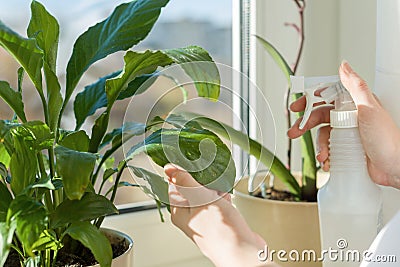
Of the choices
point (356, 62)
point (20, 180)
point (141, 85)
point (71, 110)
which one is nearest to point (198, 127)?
point (141, 85)

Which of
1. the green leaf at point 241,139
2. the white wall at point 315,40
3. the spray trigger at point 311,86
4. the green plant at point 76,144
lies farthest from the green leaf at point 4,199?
the white wall at point 315,40

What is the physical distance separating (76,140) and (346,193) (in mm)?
299

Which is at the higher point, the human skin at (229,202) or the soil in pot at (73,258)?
the human skin at (229,202)

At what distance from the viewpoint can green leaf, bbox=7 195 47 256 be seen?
56 cm

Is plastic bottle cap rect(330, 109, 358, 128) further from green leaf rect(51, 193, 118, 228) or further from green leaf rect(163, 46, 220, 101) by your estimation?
green leaf rect(51, 193, 118, 228)

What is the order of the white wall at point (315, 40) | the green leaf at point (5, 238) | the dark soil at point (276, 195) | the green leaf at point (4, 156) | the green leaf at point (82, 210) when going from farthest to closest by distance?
the white wall at point (315, 40) → the dark soil at point (276, 195) → the green leaf at point (4, 156) → the green leaf at point (82, 210) → the green leaf at point (5, 238)

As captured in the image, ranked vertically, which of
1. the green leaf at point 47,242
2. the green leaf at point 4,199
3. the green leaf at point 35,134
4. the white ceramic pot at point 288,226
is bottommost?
the white ceramic pot at point 288,226

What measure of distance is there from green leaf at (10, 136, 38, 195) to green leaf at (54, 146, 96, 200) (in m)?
0.07

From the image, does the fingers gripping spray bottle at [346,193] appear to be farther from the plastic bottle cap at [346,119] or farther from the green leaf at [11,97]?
the green leaf at [11,97]

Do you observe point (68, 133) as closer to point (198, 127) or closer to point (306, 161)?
point (198, 127)

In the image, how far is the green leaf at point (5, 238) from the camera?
552 mm

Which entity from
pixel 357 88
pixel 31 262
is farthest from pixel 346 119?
pixel 31 262

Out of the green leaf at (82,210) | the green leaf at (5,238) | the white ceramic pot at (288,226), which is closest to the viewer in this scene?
the green leaf at (5,238)

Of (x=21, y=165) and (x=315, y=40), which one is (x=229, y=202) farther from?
(x=315, y=40)
